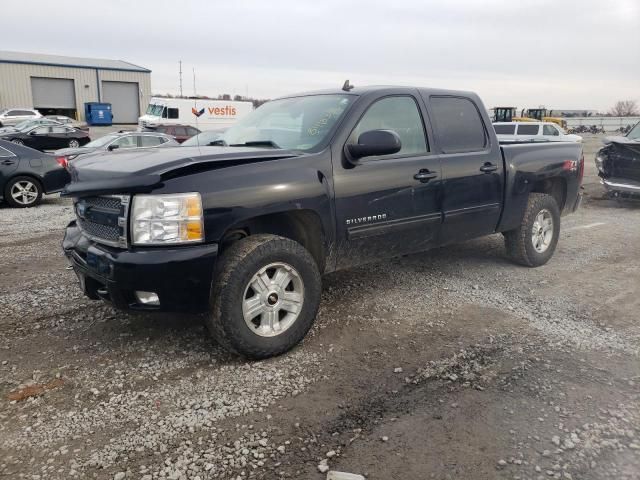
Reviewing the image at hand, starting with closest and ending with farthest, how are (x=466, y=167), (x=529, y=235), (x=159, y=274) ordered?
(x=159, y=274) < (x=466, y=167) < (x=529, y=235)

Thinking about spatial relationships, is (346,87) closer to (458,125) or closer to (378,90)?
(378,90)

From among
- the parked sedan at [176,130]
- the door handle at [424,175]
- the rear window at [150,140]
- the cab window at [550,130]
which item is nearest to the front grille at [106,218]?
the door handle at [424,175]

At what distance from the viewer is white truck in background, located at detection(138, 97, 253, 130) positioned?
34.6 m

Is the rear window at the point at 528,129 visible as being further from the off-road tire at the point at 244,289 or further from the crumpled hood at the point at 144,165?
the off-road tire at the point at 244,289

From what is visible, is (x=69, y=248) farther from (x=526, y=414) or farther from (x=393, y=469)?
(x=526, y=414)

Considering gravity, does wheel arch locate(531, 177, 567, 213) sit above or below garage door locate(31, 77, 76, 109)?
below

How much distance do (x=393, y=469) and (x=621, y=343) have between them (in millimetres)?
2414

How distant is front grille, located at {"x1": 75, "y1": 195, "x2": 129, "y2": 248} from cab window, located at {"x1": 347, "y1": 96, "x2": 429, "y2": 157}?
1.84 metres

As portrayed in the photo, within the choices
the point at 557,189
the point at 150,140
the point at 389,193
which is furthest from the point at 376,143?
the point at 150,140

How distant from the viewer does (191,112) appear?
3575 centimetres

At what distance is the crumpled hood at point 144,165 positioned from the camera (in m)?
3.21

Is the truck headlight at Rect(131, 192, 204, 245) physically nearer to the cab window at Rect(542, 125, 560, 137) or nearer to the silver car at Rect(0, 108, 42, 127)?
the cab window at Rect(542, 125, 560, 137)

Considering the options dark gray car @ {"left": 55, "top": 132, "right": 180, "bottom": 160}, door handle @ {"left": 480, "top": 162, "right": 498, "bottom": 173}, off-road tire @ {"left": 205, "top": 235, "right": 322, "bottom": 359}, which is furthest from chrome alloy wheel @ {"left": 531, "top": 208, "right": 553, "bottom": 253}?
dark gray car @ {"left": 55, "top": 132, "right": 180, "bottom": 160}

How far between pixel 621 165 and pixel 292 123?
28.9ft
